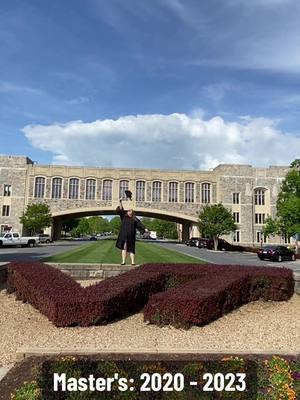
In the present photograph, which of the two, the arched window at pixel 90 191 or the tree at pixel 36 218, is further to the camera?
the arched window at pixel 90 191

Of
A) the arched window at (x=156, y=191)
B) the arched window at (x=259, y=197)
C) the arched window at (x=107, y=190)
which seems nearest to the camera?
the arched window at (x=107, y=190)

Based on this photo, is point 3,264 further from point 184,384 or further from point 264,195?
point 264,195

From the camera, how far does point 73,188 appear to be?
6694 centimetres

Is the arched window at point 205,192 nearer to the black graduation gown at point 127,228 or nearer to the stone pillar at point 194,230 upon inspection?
the stone pillar at point 194,230

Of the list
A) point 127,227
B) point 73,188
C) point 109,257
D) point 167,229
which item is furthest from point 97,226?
point 127,227

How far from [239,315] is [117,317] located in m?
2.64

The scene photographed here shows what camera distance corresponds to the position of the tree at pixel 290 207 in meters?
34.2

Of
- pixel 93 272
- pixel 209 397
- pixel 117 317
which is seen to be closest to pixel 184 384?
pixel 209 397

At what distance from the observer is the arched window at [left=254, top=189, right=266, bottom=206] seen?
2749 inches


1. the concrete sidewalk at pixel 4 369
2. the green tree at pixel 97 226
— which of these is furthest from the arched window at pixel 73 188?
the green tree at pixel 97 226

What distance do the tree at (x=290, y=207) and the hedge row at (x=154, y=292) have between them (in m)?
25.2

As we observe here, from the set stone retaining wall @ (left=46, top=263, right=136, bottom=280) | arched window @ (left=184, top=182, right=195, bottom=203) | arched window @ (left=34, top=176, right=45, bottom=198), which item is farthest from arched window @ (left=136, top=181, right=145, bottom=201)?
stone retaining wall @ (left=46, top=263, right=136, bottom=280)

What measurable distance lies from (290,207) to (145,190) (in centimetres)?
3595

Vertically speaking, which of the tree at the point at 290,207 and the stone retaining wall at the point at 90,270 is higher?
the tree at the point at 290,207
